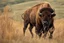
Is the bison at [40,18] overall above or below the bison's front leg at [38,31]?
above

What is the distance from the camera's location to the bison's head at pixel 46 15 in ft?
22.8

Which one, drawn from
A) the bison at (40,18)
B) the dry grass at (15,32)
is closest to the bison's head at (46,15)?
the bison at (40,18)

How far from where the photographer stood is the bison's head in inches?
273

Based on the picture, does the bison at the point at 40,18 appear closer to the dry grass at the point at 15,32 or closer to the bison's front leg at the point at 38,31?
the bison's front leg at the point at 38,31

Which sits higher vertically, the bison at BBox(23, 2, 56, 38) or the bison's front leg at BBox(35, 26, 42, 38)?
the bison at BBox(23, 2, 56, 38)

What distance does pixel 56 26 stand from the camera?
7070mm

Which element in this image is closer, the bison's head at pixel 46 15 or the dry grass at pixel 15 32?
the dry grass at pixel 15 32

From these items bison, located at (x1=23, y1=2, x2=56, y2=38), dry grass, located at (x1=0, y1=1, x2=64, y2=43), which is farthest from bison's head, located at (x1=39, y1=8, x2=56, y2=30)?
dry grass, located at (x1=0, y1=1, x2=64, y2=43)

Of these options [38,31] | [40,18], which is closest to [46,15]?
[40,18]

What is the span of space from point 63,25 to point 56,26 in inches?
6.7

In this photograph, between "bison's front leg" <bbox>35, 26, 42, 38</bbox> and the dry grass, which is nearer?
the dry grass

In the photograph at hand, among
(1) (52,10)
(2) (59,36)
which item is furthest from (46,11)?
(2) (59,36)

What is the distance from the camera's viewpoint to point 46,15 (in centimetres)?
699

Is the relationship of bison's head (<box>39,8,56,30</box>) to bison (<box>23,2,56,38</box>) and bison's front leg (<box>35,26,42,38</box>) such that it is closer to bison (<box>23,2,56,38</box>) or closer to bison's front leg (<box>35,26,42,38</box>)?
bison (<box>23,2,56,38</box>)
